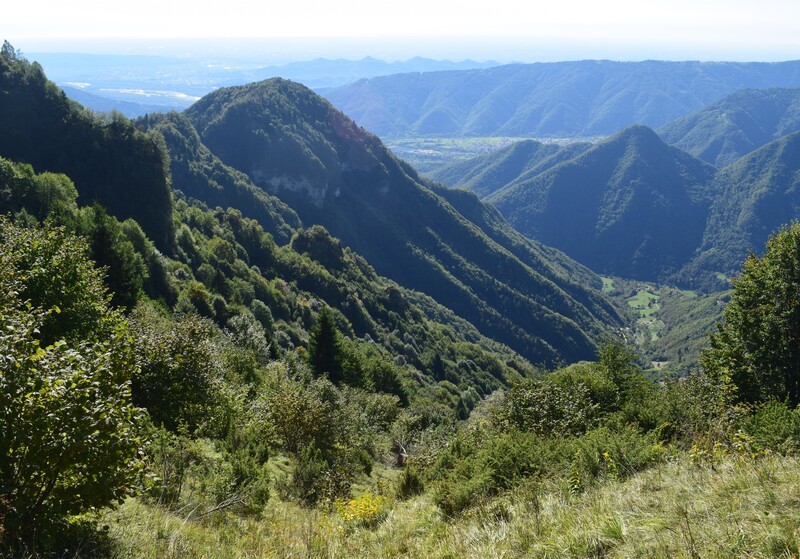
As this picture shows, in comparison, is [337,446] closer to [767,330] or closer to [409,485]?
[409,485]

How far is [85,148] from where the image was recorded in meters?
84.6

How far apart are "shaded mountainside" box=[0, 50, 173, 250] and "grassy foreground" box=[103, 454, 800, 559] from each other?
78486 millimetres

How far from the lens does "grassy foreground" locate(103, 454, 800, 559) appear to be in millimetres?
6598

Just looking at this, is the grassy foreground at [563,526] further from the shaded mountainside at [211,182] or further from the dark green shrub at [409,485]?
the shaded mountainside at [211,182]

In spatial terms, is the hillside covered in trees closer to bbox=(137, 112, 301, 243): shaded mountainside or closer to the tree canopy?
the tree canopy

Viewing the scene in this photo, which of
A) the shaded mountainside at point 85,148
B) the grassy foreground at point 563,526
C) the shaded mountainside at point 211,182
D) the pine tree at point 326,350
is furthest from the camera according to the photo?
the shaded mountainside at point 211,182

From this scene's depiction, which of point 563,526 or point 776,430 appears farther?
point 776,430

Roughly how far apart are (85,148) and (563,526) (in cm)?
9970

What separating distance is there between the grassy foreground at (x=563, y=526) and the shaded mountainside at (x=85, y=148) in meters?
78.5

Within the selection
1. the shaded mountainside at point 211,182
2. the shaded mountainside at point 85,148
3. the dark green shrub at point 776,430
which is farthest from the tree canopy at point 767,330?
the shaded mountainside at point 211,182

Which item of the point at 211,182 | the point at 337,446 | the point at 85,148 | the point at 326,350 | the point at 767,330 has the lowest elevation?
the point at 326,350

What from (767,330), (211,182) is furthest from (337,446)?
(211,182)

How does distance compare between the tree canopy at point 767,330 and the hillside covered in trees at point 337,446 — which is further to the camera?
the tree canopy at point 767,330

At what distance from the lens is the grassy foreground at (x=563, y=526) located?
21.6 ft
